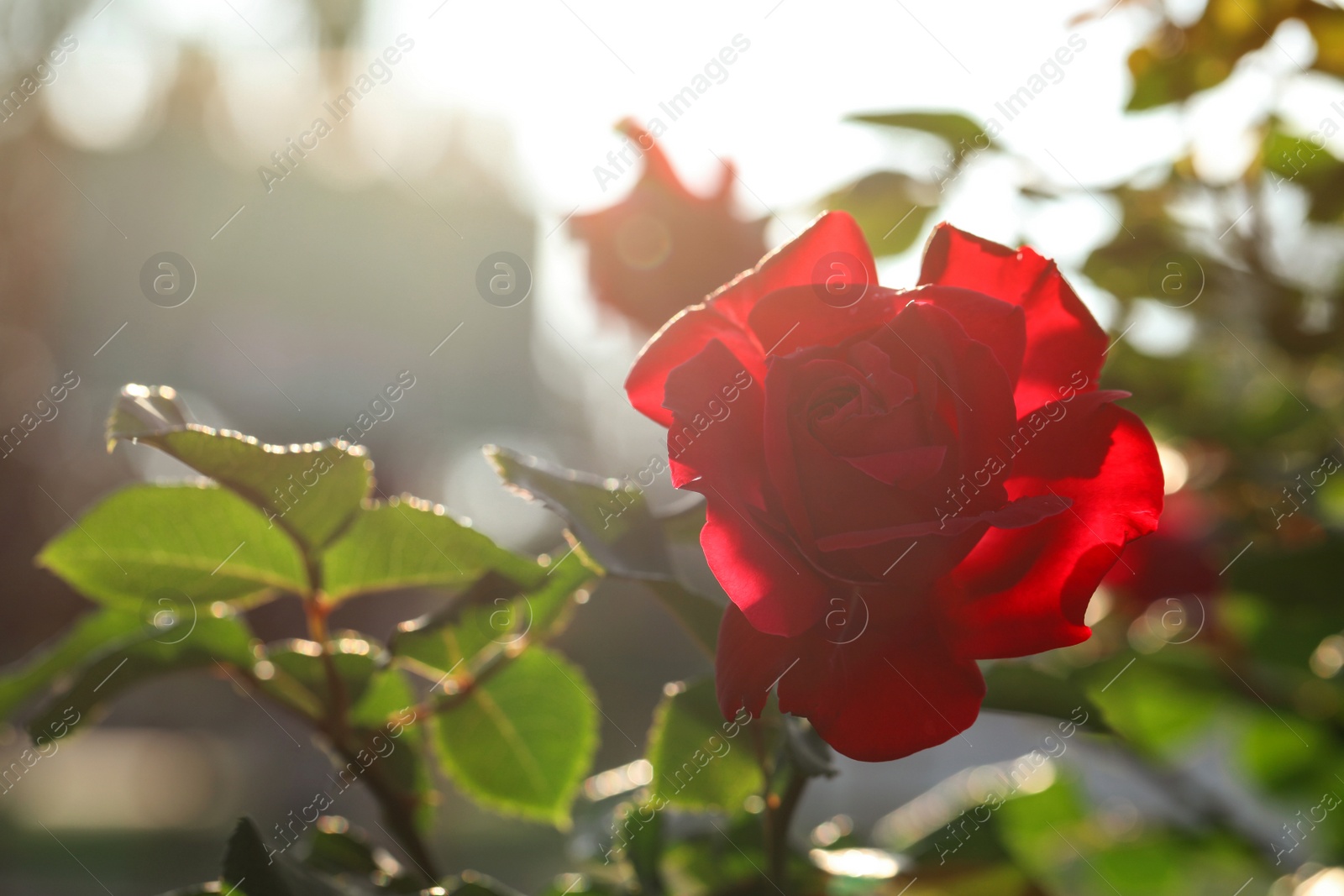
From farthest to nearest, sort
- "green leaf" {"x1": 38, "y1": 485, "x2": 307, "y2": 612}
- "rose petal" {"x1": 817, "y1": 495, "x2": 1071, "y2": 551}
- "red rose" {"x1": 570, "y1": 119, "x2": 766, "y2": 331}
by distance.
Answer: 1. "red rose" {"x1": 570, "y1": 119, "x2": 766, "y2": 331}
2. "green leaf" {"x1": 38, "y1": 485, "x2": 307, "y2": 612}
3. "rose petal" {"x1": 817, "y1": 495, "x2": 1071, "y2": 551}

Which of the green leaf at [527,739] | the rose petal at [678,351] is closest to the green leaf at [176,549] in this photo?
the green leaf at [527,739]

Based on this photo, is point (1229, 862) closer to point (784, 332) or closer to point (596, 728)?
point (596, 728)

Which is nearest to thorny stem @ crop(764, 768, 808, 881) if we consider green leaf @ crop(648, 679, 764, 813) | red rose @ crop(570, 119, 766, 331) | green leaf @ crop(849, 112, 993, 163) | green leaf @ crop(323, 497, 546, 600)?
green leaf @ crop(648, 679, 764, 813)

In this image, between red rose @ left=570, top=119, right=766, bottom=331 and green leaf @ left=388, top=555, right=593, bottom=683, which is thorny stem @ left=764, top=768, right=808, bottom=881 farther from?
red rose @ left=570, top=119, right=766, bottom=331

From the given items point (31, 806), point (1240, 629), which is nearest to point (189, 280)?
point (1240, 629)

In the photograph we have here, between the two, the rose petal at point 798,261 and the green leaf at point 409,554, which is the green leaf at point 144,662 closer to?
the green leaf at point 409,554

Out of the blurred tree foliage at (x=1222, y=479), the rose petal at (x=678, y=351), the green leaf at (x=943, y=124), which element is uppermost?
the green leaf at (x=943, y=124)

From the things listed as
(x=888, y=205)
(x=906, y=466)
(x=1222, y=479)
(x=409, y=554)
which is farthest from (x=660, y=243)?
(x=1222, y=479)
